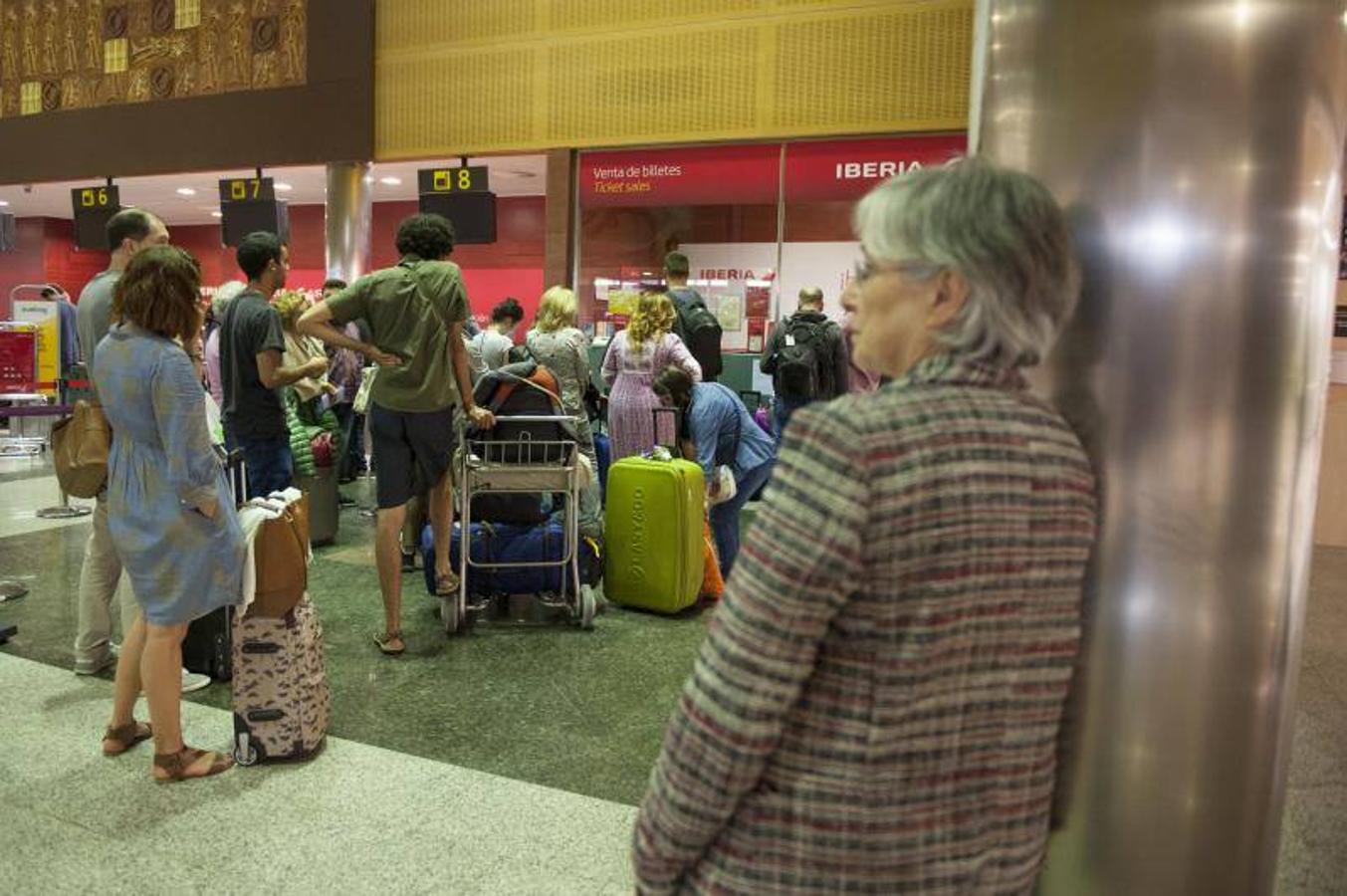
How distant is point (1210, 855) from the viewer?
1.38m

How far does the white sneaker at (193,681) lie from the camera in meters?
3.78

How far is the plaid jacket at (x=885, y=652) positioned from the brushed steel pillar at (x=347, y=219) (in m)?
9.76

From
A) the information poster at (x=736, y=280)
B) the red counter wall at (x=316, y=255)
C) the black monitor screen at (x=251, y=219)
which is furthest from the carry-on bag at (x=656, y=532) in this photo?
the red counter wall at (x=316, y=255)

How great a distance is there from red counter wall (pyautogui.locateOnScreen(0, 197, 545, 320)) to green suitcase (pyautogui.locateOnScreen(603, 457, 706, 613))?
957 cm

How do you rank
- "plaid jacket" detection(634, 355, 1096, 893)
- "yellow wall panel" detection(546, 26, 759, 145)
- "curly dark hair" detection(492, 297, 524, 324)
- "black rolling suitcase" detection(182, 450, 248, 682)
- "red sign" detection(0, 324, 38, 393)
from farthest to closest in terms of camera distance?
"red sign" detection(0, 324, 38, 393)
"yellow wall panel" detection(546, 26, 759, 145)
"curly dark hair" detection(492, 297, 524, 324)
"black rolling suitcase" detection(182, 450, 248, 682)
"plaid jacket" detection(634, 355, 1096, 893)

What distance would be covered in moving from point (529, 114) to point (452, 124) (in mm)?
839

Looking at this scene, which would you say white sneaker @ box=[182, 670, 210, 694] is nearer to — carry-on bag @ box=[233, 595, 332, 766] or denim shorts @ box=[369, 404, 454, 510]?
carry-on bag @ box=[233, 595, 332, 766]

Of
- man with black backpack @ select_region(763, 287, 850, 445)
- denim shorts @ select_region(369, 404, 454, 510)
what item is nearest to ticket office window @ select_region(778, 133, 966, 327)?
man with black backpack @ select_region(763, 287, 850, 445)

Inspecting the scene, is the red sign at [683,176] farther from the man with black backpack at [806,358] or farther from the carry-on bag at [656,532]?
the carry-on bag at [656,532]

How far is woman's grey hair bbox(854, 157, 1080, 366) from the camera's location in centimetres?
103

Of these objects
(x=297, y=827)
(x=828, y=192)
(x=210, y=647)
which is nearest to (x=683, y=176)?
(x=828, y=192)

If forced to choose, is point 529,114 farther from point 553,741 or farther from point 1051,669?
point 1051,669

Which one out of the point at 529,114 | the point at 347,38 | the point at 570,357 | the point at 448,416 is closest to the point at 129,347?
the point at 448,416

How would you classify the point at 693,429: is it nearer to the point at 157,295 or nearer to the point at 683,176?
the point at 157,295
